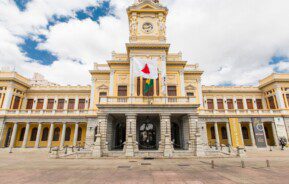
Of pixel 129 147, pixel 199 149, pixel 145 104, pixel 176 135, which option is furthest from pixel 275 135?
pixel 129 147

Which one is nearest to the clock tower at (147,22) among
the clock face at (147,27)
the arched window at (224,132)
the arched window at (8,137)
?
the clock face at (147,27)

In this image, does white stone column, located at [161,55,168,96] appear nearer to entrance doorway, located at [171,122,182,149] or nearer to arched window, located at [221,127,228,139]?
entrance doorway, located at [171,122,182,149]

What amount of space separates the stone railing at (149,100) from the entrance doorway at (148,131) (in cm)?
273

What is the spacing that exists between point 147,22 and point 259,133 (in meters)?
27.9

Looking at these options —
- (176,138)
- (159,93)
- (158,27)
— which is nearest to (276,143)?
(176,138)

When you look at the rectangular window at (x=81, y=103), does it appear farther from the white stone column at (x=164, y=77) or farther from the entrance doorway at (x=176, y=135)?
the entrance doorway at (x=176, y=135)

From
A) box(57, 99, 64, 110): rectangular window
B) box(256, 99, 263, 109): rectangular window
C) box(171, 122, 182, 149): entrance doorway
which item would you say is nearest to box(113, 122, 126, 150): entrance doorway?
box(171, 122, 182, 149): entrance doorway

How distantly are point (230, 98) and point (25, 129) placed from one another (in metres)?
43.3

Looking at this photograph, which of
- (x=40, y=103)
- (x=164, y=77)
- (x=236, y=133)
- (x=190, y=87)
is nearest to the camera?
(x=164, y=77)

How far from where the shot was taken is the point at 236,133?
96.9ft

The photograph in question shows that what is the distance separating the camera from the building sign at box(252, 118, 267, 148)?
Result: 91.2ft

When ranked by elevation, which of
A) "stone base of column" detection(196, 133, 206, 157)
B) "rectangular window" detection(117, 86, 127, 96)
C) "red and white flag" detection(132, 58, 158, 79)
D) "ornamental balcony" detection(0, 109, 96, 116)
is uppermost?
"red and white flag" detection(132, 58, 158, 79)

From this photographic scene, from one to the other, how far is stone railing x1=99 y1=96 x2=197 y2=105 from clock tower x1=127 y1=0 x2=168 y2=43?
448 inches

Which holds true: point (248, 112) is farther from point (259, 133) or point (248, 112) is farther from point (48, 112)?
point (48, 112)
